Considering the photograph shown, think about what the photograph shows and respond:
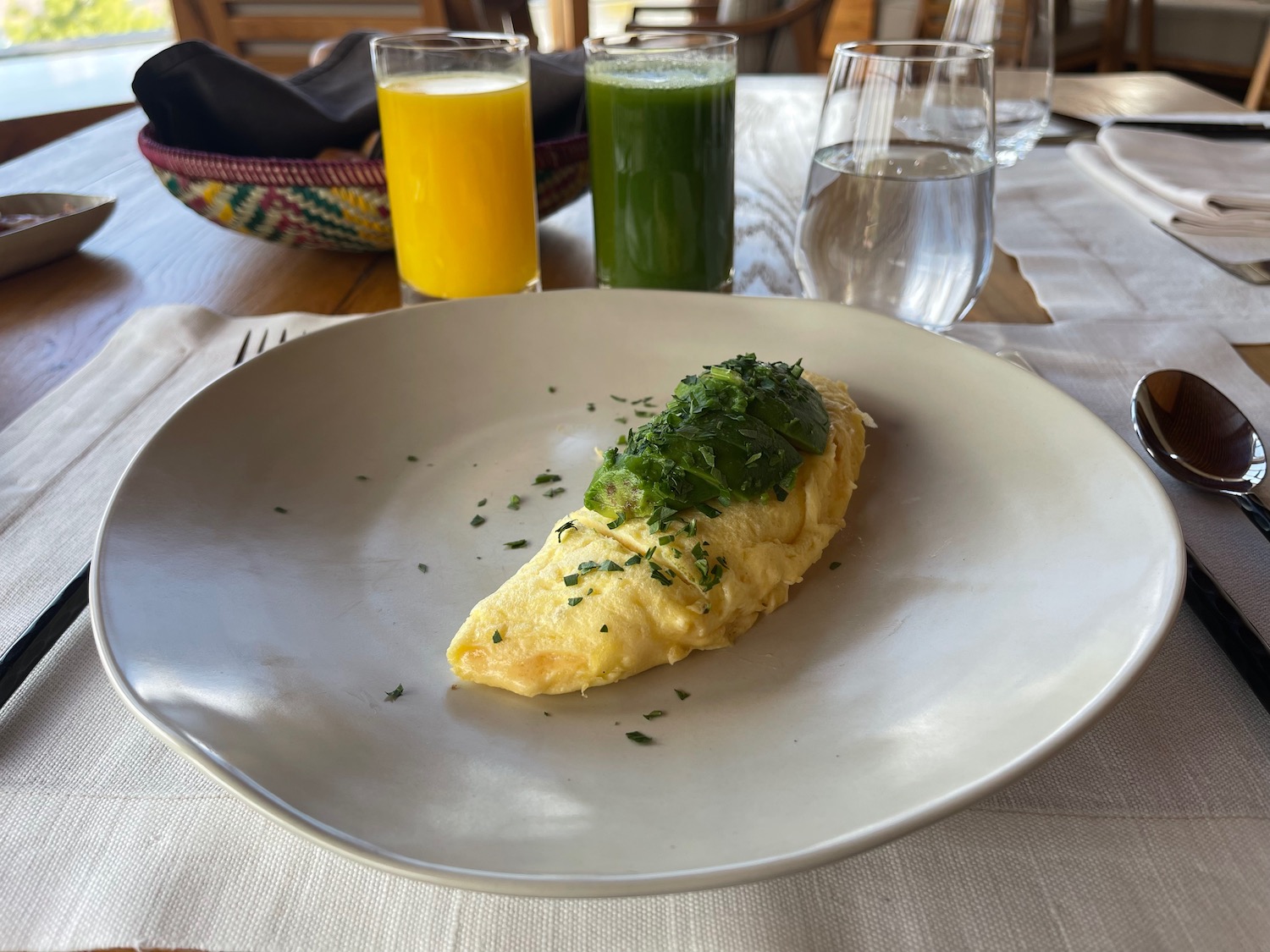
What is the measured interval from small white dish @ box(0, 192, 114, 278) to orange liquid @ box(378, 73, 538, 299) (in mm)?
623

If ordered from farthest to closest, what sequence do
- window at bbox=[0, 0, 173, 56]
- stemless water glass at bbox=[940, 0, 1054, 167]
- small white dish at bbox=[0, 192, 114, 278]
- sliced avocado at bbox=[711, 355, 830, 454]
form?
window at bbox=[0, 0, 173, 56], stemless water glass at bbox=[940, 0, 1054, 167], small white dish at bbox=[0, 192, 114, 278], sliced avocado at bbox=[711, 355, 830, 454]

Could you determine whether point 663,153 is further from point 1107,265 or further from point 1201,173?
point 1201,173

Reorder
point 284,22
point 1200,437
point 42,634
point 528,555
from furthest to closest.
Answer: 1. point 284,22
2. point 1200,437
3. point 528,555
4. point 42,634

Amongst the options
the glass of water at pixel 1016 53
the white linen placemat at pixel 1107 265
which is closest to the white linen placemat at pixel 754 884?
the white linen placemat at pixel 1107 265

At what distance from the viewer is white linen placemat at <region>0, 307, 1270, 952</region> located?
0.50 metres

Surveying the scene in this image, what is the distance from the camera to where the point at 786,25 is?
4.06m

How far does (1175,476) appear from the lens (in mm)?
872

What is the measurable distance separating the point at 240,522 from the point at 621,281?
0.70 meters

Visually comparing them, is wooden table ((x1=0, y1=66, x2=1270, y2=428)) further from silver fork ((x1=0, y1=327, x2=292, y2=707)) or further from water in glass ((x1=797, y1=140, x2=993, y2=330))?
silver fork ((x1=0, y1=327, x2=292, y2=707))

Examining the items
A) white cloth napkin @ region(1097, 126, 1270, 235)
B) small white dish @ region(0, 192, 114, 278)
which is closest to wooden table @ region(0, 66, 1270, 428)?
small white dish @ region(0, 192, 114, 278)

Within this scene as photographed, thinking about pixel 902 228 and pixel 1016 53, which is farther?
pixel 1016 53

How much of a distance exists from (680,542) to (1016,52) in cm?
140

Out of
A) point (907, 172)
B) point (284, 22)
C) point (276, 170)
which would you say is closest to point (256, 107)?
point (276, 170)

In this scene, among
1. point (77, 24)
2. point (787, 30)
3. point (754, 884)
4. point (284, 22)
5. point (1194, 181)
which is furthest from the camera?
point (77, 24)
